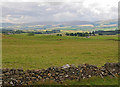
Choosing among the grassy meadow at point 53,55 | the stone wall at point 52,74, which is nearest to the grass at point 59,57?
the grassy meadow at point 53,55

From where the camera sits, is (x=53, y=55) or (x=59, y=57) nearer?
(x=59, y=57)

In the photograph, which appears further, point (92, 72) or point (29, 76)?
point (92, 72)

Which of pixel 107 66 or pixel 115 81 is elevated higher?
pixel 107 66

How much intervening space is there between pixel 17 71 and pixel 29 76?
141 cm

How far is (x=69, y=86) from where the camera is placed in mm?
11992

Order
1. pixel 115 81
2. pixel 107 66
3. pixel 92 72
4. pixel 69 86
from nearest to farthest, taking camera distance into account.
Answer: pixel 69 86 < pixel 115 81 < pixel 92 72 < pixel 107 66

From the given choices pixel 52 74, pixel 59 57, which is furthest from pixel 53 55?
pixel 52 74

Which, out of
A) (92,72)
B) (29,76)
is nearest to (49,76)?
(29,76)

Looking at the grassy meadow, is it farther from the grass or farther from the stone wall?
the stone wall

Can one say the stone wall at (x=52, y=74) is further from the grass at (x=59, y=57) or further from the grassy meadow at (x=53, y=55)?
the grassy meadow at (x=53, y=55)

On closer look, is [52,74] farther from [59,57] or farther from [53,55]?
[53,55]

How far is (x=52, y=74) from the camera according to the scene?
13.2 meters

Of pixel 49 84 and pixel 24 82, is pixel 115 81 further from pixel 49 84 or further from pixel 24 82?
pixel 24 82

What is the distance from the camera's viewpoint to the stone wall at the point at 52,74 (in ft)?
41.2
